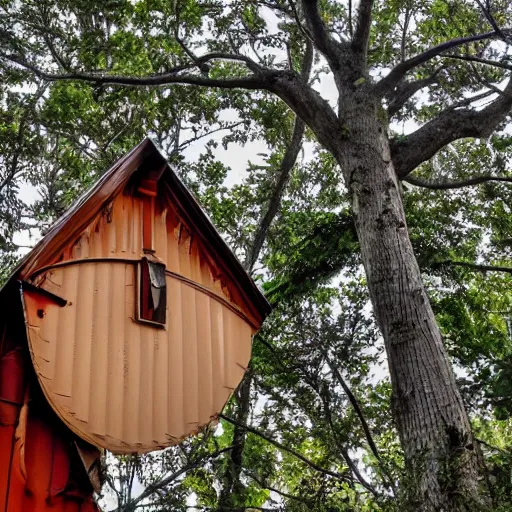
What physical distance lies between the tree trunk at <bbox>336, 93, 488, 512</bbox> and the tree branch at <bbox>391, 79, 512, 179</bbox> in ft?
1.41

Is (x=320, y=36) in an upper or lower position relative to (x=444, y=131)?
upper

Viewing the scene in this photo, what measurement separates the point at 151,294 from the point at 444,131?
511 cm

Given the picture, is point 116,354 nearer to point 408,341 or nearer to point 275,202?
point 408,341

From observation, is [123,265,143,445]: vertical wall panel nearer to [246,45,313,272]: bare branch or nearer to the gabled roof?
the gabled roof

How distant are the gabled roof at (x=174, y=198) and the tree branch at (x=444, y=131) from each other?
12.7ft

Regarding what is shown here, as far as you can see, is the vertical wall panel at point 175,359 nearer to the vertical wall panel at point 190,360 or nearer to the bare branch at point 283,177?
the vertical wall panel at point 190,360

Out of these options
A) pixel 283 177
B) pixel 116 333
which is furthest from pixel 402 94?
pixel 116 333

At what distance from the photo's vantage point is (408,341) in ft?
14.9

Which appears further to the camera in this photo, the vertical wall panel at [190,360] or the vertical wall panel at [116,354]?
the vertical wall panel at [190,360]

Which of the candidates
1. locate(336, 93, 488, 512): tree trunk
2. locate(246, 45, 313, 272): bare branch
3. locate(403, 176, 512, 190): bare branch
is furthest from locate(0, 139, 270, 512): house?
locate(246, 45, 313, 272): bare branch

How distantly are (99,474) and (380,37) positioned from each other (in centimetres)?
938

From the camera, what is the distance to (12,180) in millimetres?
8445

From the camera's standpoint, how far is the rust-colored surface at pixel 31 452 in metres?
2.07

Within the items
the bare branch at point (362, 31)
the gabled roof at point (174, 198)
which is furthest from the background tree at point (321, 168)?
the gabled roof at point (174, 198)
